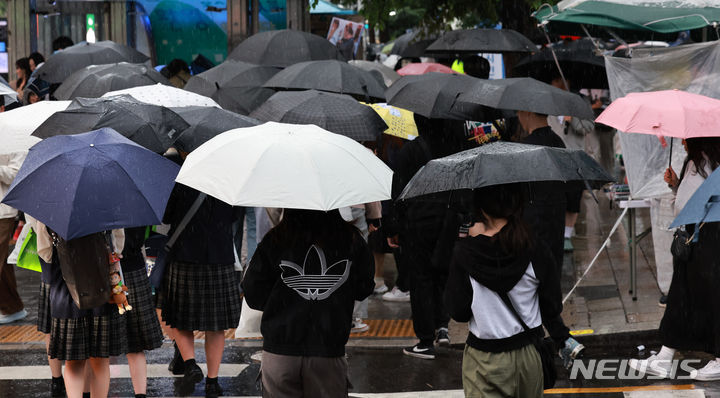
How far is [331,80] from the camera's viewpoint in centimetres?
907

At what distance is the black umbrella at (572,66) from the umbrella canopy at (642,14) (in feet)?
6.28

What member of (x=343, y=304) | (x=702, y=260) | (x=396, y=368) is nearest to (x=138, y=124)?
(x=343, y=304)

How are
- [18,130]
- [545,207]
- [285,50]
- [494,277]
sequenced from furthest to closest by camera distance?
[285,50]
[545,207]
[18,130]
[494,277]

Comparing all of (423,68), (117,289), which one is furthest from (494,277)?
(423,68)

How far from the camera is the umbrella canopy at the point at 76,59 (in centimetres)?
1221

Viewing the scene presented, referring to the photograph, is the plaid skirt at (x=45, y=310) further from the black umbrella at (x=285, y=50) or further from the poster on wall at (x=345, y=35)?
the poster on wall at (x=345, y=35)

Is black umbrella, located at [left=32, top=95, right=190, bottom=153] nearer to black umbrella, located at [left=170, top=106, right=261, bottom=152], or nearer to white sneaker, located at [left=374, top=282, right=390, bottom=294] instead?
black umbrella, located at [left=170, top=106, right=261, bottom=152]

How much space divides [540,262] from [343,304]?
1013mm

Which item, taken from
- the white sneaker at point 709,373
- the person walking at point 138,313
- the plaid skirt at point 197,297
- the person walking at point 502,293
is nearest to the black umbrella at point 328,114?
the plaid skirt at point 197,297

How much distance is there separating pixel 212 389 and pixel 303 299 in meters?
2.54

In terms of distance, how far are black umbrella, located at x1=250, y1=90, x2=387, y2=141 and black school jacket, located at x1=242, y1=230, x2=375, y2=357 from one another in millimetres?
2392

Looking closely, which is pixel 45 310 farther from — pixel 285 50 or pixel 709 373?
pixel 285 50

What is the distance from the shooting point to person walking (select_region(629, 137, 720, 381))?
690 centimetres

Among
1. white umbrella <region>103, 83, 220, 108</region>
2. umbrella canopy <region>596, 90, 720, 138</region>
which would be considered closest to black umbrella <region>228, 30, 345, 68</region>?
white umbrella <region>103, 83, 220, 108</region>
